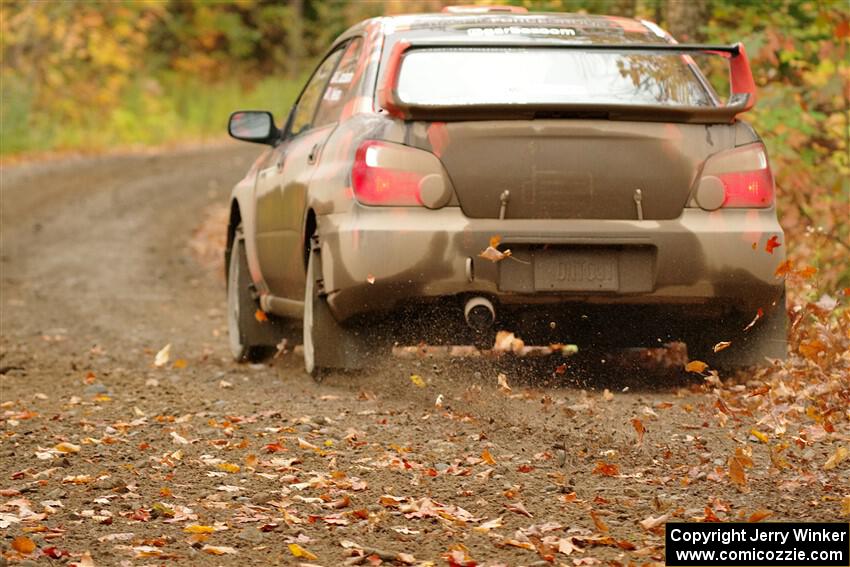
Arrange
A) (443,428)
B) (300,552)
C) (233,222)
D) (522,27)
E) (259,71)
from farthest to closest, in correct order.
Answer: (259,71)
(233,222)
(522,27)
(443,428)
(300,552)

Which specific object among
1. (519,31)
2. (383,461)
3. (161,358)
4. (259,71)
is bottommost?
(259,71)

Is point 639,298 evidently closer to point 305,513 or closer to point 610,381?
point 610,381

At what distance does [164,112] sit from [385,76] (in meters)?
30.3

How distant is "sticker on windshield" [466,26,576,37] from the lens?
7.72 m

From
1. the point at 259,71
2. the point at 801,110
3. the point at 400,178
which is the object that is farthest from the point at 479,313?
the point at 259,71

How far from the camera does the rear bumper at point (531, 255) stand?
682 cm

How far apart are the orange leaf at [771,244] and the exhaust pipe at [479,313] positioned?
3.97 feet

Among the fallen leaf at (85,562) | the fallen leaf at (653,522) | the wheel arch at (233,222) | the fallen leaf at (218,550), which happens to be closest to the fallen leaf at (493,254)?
the fallen leaf at (653,522)

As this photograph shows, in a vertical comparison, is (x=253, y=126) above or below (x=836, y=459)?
above

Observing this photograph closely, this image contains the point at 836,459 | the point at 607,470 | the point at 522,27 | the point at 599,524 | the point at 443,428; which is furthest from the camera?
the point at 522,27

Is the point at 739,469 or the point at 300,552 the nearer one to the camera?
the point at 300,552

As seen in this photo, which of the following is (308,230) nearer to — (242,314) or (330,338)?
(330,338)

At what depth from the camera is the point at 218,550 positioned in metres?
4.55

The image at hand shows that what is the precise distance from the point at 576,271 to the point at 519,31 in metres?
1.53
